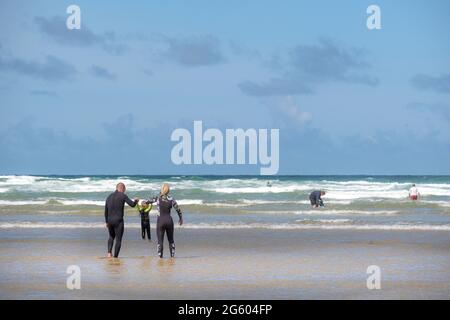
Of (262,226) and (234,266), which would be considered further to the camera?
(262,226)

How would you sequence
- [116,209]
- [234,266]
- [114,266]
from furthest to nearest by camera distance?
[116,209] → [234,266] → [114,266]

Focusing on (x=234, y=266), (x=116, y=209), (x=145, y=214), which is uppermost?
(x=116, y=209)

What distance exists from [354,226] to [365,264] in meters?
11.6

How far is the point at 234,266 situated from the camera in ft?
53.9

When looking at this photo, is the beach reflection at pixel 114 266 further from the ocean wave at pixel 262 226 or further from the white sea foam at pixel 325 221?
the white sea foam at pixel 325 221

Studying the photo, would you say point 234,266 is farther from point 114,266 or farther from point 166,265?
point 114,266

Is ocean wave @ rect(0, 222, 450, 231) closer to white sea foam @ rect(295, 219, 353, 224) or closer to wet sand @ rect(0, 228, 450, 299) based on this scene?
white sea foam @ rect(295, 219, 353, 224)

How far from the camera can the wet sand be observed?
1292 cm

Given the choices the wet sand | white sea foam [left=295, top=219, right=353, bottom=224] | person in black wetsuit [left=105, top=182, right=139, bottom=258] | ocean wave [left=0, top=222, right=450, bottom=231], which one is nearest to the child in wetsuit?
the wet sand

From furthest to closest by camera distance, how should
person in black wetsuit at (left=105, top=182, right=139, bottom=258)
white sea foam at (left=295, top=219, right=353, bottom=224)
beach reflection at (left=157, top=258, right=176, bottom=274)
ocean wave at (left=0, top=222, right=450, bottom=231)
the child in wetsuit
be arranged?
white sea foam at (left=295, top=219, right=353, bottom=224), ocean wave at (left=0, top=222, right=450, bottom=231), the child in wetsuit, person in black wetsuit at (left=105, top=182, right=139, bottom=258), beach reflection at (left=157, top=258, right=176, bottom=274)

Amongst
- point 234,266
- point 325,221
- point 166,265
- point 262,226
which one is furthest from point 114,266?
point 325,221

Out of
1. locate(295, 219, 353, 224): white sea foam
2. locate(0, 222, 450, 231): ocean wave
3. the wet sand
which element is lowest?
the wet sand
